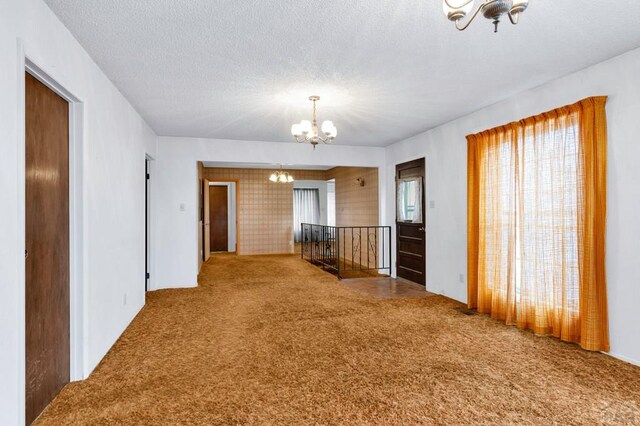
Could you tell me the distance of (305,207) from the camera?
12656mm

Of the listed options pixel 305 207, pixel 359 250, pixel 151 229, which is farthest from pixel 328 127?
pixel 305 207

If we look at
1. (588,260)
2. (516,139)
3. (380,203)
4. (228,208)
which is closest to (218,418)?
(588,260)

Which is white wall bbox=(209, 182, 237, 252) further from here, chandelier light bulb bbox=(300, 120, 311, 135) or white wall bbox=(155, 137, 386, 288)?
chandelier light bulb bbox=(300, 120, 311, 135)

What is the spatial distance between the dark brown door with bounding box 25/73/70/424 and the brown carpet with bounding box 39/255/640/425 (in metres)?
0.23

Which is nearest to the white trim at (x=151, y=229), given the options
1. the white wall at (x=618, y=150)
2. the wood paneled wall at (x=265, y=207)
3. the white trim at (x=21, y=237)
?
the wood paneled wall at (x=265, y=207)

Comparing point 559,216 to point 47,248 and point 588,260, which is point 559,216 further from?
point 47,248

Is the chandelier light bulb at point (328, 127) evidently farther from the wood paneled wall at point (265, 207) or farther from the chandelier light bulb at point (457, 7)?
the wood paneled wall at point (265, 207)

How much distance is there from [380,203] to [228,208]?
544cm

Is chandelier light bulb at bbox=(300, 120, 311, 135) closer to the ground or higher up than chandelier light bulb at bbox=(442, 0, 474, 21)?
higher up

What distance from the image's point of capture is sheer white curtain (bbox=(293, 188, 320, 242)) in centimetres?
1260

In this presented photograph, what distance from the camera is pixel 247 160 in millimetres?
6008

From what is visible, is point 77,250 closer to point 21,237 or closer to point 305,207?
point 21,237

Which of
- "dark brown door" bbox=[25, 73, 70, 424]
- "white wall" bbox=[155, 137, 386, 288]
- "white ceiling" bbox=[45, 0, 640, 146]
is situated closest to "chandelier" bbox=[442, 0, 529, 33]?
"white ceiling" bbox=[45, 0, 640, 146]

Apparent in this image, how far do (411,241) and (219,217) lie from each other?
251 inches
